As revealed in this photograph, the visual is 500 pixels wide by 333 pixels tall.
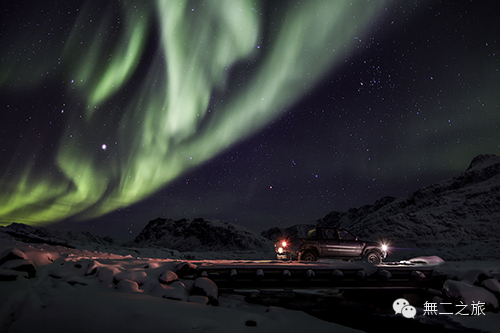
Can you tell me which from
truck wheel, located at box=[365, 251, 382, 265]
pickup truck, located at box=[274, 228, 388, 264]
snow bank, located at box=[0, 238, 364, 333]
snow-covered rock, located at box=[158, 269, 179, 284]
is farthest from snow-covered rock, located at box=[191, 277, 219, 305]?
truck wheel, located at box=[365, 251, 382, 265]

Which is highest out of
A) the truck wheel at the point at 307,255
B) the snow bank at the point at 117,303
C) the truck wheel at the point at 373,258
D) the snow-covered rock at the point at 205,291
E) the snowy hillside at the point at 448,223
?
the snowy hillside at the point at 448,223

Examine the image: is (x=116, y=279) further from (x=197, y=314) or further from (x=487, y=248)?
(x=487, y=248)

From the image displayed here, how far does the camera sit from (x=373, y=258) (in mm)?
13570

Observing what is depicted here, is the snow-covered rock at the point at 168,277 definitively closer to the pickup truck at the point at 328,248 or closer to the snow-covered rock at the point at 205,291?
the snow-covered rock at the point at 205,291

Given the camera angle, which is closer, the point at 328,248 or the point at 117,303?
the point at 117,303

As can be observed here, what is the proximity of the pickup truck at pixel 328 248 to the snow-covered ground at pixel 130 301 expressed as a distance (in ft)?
13.4

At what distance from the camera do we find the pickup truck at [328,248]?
515 inches

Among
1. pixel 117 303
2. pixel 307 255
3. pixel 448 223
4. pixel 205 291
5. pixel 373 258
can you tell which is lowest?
pixel 117 303

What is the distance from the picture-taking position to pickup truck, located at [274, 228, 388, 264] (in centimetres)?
1309

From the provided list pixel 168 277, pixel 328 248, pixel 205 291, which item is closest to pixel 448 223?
pixel 328 248

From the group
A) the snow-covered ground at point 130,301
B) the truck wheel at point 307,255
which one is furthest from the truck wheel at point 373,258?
the snow-covered ground at point 130,301

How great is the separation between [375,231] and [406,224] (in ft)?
41.2

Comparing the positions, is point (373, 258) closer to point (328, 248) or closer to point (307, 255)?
point (328, 248)

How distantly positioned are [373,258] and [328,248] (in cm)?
247
